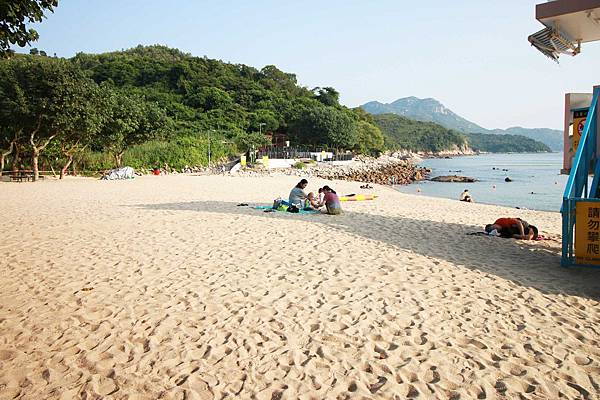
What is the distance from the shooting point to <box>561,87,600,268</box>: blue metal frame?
6535 mm

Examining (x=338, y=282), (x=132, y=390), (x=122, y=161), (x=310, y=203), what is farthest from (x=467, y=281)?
(x=122, y=161)

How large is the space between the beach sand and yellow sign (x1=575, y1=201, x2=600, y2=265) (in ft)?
0.96

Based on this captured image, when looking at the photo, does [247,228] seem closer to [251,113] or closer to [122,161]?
[122,161]

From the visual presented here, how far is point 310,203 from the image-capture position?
43.2ft

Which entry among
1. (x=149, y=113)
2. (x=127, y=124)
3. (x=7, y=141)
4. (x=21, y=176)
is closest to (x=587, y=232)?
(x=21, y=176)

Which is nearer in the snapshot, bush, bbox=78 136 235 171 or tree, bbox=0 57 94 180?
tree, bbox=0 57 94 180

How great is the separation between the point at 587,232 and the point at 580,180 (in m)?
1.56

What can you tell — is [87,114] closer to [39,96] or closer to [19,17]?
[39,96]

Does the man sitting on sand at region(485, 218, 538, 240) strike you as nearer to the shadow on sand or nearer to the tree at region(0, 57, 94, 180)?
the shadow on sand

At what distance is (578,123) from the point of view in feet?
26.1

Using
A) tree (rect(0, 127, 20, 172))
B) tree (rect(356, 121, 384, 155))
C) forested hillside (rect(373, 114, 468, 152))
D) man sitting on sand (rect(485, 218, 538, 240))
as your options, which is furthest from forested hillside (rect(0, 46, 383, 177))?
forested hillside (rect(373, 114, 468, 152))

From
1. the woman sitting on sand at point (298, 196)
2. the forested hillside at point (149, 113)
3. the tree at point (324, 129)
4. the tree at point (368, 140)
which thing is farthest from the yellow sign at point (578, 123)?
the tree at point (368, 140)

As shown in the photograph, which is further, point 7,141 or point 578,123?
point 7,141

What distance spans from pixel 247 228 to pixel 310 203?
347cm
